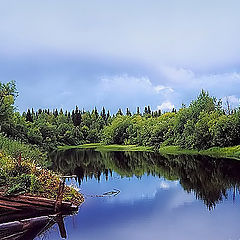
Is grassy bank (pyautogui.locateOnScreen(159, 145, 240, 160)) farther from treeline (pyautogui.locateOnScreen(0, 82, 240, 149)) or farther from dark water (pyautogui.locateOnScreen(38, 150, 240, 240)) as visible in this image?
dark water (pyautogui.locateOnScreen(38, 150, 240, 240))

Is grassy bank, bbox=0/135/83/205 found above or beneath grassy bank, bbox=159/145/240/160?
above

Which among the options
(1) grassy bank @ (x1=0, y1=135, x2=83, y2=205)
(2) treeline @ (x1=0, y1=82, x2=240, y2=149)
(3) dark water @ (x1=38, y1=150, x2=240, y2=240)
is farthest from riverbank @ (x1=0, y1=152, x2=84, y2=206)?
(2) treeline @ (x1=0, y1=82, x2=240, y2=149)

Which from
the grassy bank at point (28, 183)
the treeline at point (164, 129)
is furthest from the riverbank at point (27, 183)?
the treeline at point (164, 129)

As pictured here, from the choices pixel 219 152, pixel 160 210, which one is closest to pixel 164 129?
pixel 219 152

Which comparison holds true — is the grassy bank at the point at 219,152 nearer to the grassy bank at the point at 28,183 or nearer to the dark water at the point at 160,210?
the dark water at the point at 160,210

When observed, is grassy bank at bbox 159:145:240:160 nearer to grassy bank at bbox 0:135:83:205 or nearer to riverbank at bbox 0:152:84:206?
grassy bank at bbox 0:135:83:205

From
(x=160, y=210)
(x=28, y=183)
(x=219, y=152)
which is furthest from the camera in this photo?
(x=219, y=152)

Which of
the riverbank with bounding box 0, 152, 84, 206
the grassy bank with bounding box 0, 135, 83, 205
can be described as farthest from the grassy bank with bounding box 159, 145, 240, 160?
the riverbank with bounding box 0, 152, 84, 206

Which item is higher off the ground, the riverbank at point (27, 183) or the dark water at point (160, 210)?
the riverbank at point (27, 183)

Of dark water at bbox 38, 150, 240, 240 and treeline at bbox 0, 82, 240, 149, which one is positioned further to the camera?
treeline at bbox 0, 82, 240, 149

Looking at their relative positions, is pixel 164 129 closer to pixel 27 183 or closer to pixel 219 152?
pixel 219 152

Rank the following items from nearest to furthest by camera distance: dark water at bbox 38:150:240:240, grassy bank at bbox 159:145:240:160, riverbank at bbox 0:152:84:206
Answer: dark water at bbox 38:150:240:240 < riverbank at bbox 0:152:84:206 < grassy bank at bbox 159:145:240:160

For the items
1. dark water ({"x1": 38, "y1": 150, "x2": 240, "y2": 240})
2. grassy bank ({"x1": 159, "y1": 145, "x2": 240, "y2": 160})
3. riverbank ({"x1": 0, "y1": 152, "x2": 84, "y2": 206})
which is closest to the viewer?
dark water ({"x1": 38, "y1": 150, "x2": 240, "y2": 240})

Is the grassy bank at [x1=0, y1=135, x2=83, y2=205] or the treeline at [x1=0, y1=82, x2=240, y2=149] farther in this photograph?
the treeline at [x1=0, y1=82, x2=240, y2=149]
